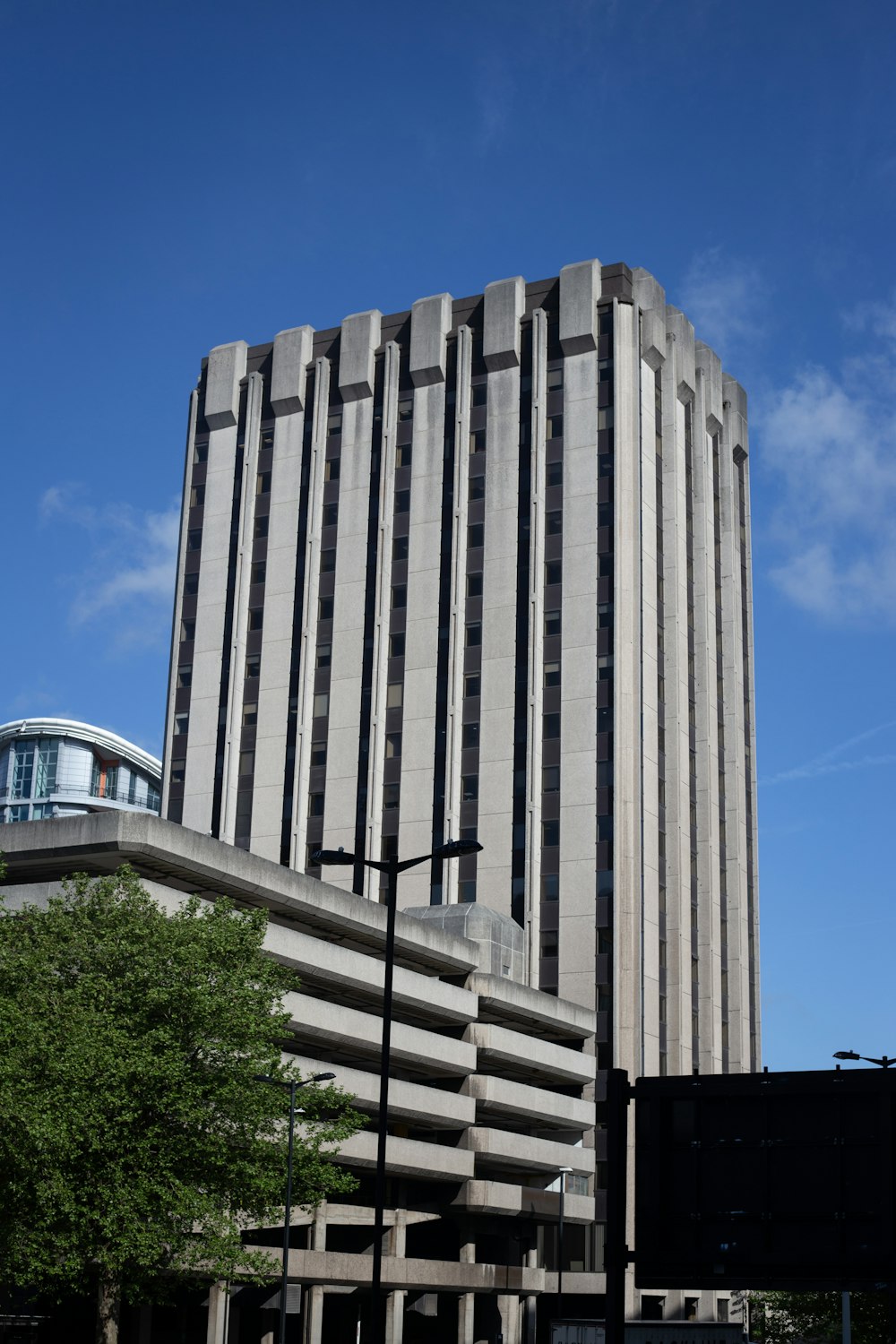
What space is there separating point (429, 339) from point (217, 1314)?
205 feet

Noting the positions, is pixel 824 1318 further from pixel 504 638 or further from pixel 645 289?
pixel 645 289

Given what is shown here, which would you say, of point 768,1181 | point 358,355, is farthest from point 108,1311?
point 358,355

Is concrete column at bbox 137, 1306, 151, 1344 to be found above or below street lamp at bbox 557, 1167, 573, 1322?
below

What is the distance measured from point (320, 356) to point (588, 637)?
2874 cm

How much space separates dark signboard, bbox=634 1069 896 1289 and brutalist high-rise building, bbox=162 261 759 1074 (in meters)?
63.6

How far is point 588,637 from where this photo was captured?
309ft

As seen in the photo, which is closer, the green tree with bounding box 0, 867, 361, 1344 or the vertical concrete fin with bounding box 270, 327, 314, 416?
the green tree with bounding box 0, 867, 361, 1344

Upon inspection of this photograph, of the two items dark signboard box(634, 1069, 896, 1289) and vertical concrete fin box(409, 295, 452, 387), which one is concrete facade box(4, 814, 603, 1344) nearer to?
dark signboard box(634, 1069, 896, 1289)

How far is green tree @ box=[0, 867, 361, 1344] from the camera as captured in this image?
41938 millimetres

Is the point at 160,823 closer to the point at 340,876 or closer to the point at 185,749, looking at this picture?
the point at 340,876

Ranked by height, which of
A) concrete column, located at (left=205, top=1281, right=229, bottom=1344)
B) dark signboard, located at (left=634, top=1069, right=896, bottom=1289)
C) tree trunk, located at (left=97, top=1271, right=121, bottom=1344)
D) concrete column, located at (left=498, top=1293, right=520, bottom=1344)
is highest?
dark signboard, located at (left=634, top=1069, right=896, bottom=1289)

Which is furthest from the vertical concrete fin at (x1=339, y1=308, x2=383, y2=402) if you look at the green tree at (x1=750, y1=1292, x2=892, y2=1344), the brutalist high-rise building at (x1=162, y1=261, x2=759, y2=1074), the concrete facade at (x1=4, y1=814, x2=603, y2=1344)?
the green tree at (x1=750, y1=1292, x2=892, y2=1344)

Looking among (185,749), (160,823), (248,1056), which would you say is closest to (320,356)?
(185,749)

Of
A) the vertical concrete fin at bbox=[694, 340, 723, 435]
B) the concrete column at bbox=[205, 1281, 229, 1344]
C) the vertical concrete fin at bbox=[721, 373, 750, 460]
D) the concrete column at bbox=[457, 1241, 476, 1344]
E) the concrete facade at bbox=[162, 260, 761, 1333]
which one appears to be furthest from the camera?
the vertical concrete fin at bbox=[721, 373, 750, 460]
